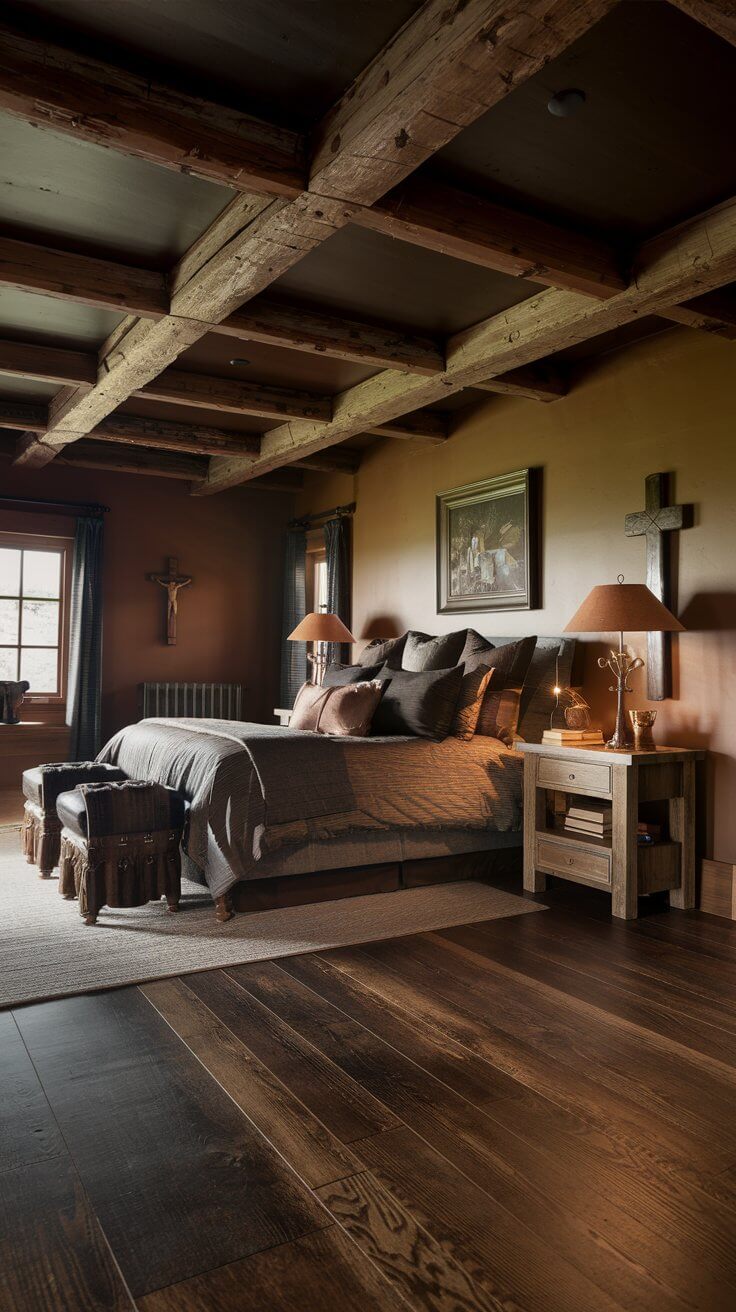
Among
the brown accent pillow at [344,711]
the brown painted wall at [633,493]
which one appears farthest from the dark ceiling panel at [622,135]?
the brown accent pillow at [344,711]

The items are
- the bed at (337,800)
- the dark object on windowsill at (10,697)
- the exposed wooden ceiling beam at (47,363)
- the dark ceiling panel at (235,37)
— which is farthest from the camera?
the dark object on windowsill at (10,697)

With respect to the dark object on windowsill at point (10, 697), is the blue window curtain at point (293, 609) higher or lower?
higher

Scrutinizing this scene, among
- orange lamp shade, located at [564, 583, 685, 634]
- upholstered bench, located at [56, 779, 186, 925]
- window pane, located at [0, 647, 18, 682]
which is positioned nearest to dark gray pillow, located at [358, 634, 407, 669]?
orange lamp shade, located at [564, 583, 685, 634]

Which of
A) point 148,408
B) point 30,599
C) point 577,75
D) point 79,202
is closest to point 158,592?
point 30,599

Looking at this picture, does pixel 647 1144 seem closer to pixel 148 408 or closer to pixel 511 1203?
pixel 511 1203

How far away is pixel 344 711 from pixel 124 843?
52.3 inches

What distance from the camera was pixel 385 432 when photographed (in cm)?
554

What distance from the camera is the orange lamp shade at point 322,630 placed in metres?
6.17

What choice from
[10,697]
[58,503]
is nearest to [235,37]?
[10,697]

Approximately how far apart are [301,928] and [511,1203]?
5.90ft

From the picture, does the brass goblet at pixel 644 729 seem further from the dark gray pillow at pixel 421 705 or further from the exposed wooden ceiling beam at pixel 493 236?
the exposed wooden ceiling beam at pixel 493 236

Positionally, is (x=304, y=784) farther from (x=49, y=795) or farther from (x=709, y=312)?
(x=709, y=312)

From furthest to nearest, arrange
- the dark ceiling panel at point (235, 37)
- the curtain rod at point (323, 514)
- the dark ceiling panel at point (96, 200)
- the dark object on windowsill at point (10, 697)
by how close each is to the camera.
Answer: the curtain rod at point (323, 514)
the dark object on windowsill at point (10, 697)
the dark ceiling panel at point (96, 200)
the dark ceiling panel at point (235, 37)

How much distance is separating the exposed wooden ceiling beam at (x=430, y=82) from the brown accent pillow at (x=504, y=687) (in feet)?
8.42
